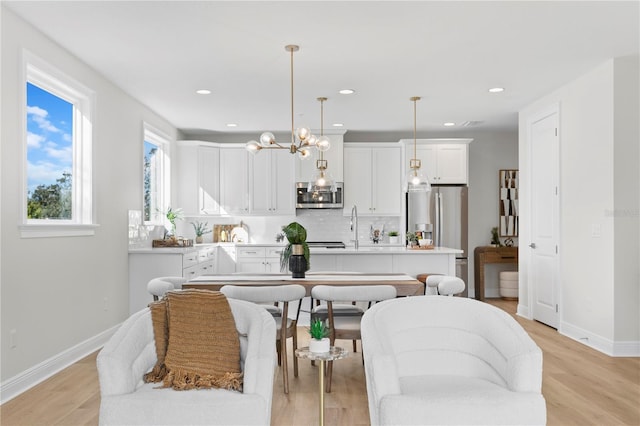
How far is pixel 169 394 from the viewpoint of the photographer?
7.48ft

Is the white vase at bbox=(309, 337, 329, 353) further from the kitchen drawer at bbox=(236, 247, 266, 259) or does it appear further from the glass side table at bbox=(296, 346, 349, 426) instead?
the kitchen drawer at bbox=(236, 247, 266, 259)

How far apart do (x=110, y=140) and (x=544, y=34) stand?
408cm

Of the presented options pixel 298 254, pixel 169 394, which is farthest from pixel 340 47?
pixel 169 394

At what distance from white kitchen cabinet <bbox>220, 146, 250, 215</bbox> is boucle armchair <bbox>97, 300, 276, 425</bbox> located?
5748mm

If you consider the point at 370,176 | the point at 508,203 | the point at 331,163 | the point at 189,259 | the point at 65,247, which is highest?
the point at 331,163

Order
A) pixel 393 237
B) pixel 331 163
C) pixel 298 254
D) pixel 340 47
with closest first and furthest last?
pixel 298 254 < pixel 340 47 < pixel 393 237 < pixel 331 163

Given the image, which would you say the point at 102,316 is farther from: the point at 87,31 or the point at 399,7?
the point at 399,7

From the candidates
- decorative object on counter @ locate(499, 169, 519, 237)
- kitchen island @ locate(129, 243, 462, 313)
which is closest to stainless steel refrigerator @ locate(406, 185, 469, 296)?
decorative object on counter @ locate(499, 169, 519, 237)

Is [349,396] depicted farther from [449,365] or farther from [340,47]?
[340,47]

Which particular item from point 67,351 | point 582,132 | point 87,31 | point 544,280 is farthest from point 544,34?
point 67,351

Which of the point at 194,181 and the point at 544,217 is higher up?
the point at 194,181

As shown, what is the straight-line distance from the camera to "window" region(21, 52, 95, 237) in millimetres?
4160

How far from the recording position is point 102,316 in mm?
5238

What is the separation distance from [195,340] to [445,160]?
20.5 feet
